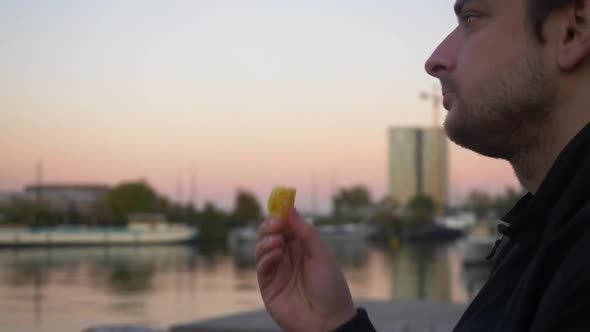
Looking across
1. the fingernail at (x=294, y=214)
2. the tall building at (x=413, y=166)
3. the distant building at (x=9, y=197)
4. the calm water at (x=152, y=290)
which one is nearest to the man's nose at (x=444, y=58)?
the fingernail at (x=294, y=214)

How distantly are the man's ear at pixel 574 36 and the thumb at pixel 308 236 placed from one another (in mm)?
576

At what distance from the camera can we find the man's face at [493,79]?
109cm

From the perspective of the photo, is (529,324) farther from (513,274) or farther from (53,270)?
(53,270)

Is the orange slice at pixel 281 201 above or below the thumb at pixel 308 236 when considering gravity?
Result: above

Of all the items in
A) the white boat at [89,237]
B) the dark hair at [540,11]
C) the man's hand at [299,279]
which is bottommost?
the white boat at [89,237]

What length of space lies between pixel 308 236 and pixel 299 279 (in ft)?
0.30

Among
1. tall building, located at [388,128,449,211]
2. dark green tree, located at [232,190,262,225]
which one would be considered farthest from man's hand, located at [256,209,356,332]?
tall building, located at [388,128,449,211]

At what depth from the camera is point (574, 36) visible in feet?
3.42

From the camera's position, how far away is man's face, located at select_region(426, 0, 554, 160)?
1.09 meters

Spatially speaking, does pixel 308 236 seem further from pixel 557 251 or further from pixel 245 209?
pixel 245 209

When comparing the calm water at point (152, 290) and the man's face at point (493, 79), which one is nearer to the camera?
the man's face at point (493, 79)

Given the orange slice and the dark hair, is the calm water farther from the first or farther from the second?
the dark hair

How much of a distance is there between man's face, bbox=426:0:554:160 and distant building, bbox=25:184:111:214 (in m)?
77.2

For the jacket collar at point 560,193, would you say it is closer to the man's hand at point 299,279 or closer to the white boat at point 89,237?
the man's hand at point 299,279
